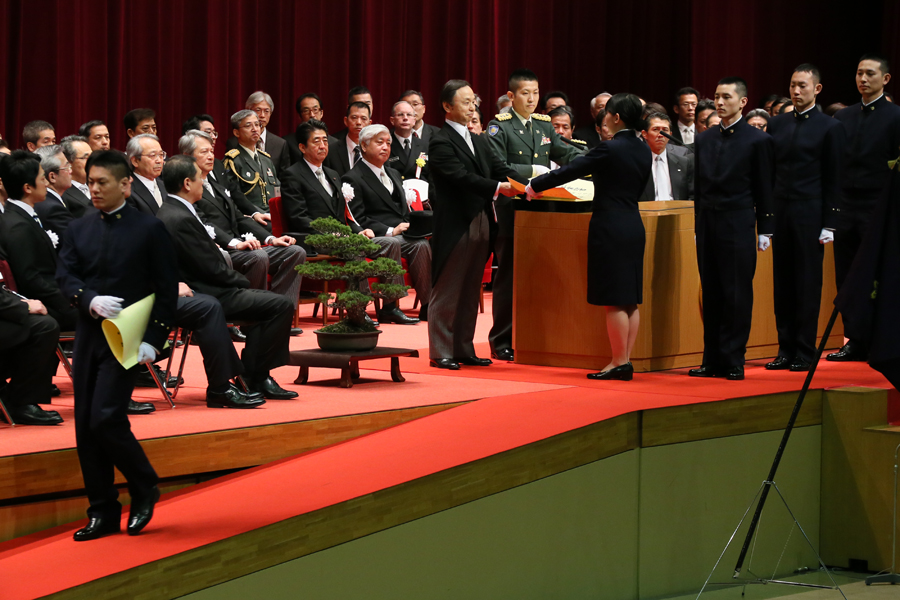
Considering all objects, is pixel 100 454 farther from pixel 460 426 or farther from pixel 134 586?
pixel 460 426

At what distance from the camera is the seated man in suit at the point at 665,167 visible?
6461mm

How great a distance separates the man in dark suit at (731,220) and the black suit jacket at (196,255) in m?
2.12

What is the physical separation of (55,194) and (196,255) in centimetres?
89

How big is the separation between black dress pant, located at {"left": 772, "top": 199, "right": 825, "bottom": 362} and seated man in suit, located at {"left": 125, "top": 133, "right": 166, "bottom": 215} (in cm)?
295

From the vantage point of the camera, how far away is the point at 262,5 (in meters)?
8.81

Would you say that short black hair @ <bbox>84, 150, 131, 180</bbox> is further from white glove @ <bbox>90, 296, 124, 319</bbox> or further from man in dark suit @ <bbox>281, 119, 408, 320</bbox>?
man in dark suit @ <bbox>281, 119, 408, 320</bbox>

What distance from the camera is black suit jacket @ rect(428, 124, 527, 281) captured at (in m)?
5.20

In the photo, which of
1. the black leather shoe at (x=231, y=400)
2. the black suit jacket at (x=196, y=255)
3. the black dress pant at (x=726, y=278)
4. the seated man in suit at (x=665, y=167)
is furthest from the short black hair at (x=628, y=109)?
the black leather shoe at (x=231, y=400)

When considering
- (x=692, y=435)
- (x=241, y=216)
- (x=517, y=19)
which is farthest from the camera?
(x=517, y=19)

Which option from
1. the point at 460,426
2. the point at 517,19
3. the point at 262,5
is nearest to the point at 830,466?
the point at 460,426

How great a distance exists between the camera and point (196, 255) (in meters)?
4.62

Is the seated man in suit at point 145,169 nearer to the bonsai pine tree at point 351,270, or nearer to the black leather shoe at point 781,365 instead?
the bonsai pine tree at point 351,270

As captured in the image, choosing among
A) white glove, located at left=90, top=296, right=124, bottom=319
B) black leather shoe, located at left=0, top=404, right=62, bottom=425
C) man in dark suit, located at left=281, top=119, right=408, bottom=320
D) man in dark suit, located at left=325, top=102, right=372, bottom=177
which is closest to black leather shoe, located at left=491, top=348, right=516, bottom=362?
man in dark suit, located at left=281, top=119, right=408, bottom=320

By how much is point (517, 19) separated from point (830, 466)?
6.74m
